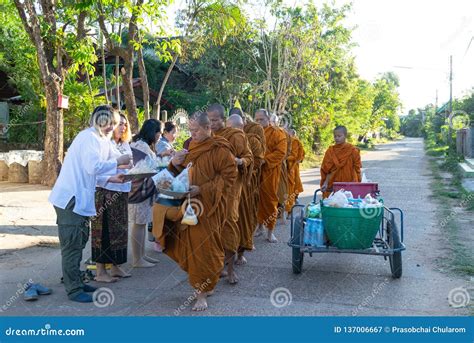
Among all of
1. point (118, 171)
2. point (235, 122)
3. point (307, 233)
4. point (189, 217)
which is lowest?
point (307, 233)

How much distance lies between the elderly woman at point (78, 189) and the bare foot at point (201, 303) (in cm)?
105

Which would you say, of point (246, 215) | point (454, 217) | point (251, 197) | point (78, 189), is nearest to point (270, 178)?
point (251, 197)

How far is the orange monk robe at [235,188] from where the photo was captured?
553 cm

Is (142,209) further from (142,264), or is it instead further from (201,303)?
(201,303)

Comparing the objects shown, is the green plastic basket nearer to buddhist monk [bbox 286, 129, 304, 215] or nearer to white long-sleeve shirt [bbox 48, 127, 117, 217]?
white long-sleeve shirt [bbox 48, 127, 117, 217]

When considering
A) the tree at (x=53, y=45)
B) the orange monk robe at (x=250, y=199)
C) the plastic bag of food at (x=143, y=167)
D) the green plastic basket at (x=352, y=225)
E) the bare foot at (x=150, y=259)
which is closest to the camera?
the plastic bag of food at (x=143, y=167)

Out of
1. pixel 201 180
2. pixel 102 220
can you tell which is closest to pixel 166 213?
pixel 201 180

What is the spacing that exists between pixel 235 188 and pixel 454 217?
596 cm

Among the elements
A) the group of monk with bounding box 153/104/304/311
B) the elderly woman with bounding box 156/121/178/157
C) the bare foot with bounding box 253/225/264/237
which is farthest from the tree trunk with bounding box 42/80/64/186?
the group of monk with bounding box 153/104/304/311

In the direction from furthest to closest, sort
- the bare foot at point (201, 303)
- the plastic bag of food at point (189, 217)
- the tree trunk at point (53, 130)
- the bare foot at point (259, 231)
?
the tree trunk at point (53, 130), the bare foot at point (259, 231), the bare foot at point (201, 303), the plastic bag of food at point (189, 217)

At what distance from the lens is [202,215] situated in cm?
497
